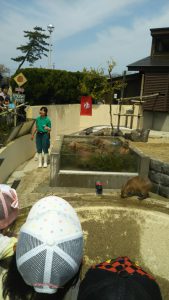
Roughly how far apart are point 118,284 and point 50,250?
509 mm

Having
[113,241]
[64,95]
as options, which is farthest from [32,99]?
[113,241]

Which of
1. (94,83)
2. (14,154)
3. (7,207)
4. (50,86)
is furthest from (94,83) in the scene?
(7,207)

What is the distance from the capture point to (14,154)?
10.4 meters

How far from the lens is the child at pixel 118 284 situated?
5.13ft

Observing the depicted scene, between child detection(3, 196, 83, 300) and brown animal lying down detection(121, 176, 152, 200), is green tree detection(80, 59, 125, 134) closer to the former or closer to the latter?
brown animal lying down detection(121, 176, 152, 200)

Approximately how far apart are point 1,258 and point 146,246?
133 inches

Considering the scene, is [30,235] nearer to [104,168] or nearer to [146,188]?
[146,188]

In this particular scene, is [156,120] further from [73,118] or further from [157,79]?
[73,118]

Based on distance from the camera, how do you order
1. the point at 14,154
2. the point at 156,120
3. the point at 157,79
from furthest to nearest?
the point at 156,120 → the point at 157,79 → the point at 14,154

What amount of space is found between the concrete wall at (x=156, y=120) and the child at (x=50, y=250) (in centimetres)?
2016

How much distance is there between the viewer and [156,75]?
829 inches

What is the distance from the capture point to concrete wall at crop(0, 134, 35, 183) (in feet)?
Answer: 29.4

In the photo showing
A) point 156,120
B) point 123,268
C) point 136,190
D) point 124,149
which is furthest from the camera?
point 156,120

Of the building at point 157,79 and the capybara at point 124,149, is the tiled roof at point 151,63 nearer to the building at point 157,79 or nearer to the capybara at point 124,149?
the building at point 157,79
